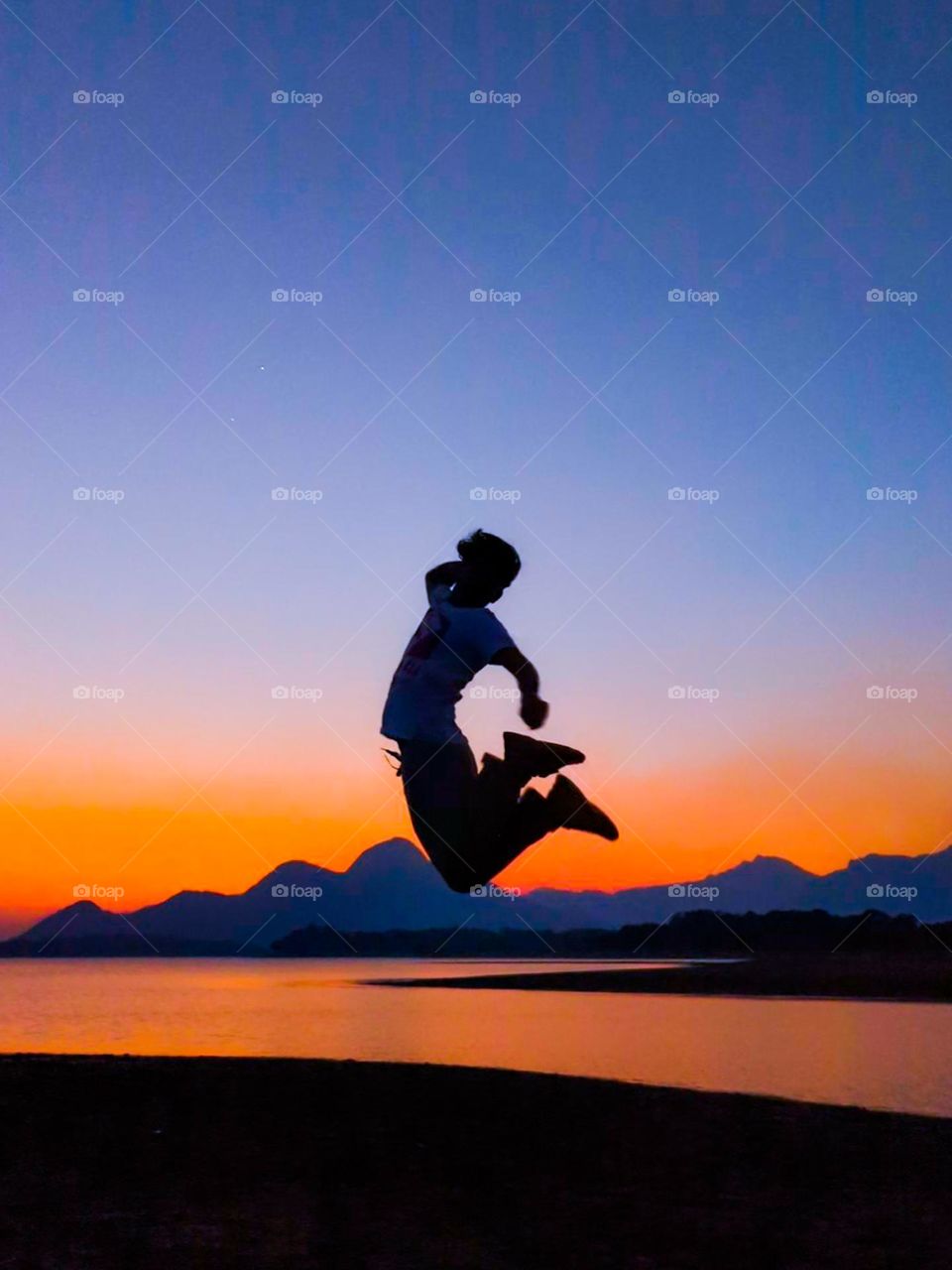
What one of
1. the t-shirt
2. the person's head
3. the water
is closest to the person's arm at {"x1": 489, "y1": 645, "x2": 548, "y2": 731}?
the t-shirt

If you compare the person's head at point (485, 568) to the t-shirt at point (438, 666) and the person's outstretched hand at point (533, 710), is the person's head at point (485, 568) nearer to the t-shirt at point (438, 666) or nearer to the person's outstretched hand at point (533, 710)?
the t-shirt at point (438, 666)

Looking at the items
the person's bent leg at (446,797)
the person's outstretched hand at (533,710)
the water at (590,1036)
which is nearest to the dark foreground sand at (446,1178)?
the person's bent leg at (446,797)

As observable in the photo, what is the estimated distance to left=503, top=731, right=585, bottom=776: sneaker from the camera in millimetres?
8242

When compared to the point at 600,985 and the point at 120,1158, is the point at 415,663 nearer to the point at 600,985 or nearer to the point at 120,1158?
the point at 120,1158

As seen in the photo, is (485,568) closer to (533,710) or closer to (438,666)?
(438,666)

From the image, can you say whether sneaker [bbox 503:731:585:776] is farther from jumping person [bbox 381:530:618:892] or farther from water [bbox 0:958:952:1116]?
water [bbox 0:958:952:1116]

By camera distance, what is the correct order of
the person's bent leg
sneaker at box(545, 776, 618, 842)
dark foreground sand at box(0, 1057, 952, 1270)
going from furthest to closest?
dark foreground sand at box(0, 1057, 952, 1270)
sneaker at box(545, 776, 618, 842)
the person's bent leg

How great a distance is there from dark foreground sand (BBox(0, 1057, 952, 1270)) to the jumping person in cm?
438

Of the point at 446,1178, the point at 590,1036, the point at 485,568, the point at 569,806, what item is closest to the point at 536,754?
the point at 569,806

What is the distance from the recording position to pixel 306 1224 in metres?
11.9

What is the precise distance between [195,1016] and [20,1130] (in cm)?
7082

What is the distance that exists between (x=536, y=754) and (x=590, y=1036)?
1982 inches

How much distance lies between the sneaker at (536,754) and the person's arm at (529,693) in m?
0.71

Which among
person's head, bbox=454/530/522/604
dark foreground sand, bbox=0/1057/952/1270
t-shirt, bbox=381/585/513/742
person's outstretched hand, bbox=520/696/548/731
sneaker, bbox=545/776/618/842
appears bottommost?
dark foreground sand, bbox=0/1057/952/1270
